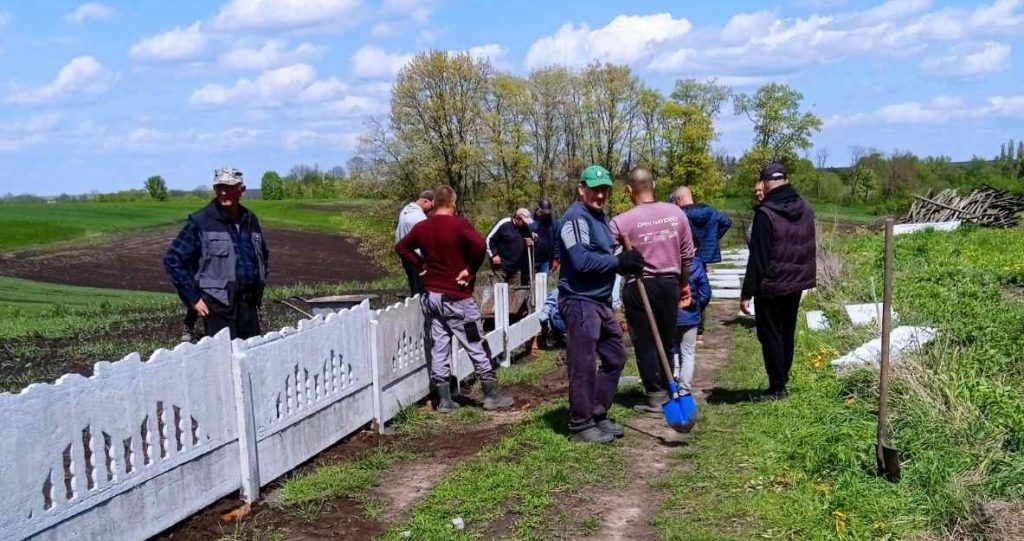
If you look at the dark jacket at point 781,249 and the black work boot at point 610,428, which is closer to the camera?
the black work boot at point 610,428

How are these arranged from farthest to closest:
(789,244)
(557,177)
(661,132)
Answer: (661,132)
(557,177)
(789,244)

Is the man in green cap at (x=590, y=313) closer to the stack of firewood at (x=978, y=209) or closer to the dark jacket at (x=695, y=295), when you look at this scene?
the dark jacket at (x=695, y=295)

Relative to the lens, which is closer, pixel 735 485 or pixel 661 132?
pixel 735 485

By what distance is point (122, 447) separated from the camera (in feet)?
14.2

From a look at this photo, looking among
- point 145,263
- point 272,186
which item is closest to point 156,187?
point 272,186

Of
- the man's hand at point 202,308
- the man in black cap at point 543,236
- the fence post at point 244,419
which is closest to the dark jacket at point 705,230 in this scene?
the man in black cap at point 543,236

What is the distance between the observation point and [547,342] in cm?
1170

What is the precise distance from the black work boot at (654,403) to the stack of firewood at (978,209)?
24.3m

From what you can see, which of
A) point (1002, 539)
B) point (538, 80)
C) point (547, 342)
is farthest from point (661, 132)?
point (1002, 539)

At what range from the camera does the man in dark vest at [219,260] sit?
6121 millimetres

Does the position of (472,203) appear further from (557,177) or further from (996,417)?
(996,417)

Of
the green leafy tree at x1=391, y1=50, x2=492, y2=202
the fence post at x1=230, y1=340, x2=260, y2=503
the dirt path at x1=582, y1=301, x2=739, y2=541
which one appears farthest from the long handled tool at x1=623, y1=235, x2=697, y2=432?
the green leafy tree at x1=391, y1=50, x2=492, y2=202

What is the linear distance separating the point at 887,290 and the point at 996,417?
3.85 feet

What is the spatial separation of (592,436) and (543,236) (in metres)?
6.19
